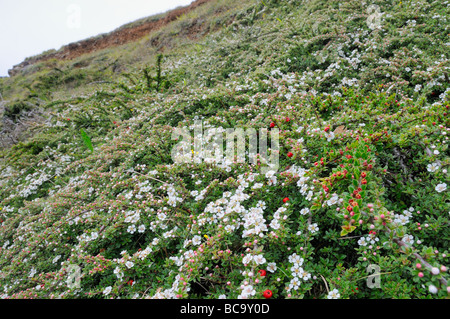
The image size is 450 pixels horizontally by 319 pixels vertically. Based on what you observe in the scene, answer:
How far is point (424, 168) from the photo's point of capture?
1.88 meters

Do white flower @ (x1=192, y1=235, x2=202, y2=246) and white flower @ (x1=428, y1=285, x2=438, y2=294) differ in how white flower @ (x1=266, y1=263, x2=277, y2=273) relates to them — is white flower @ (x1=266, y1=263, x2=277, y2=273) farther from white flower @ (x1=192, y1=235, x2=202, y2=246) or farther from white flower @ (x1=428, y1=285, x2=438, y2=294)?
white flower @ (x1=428, y1=285, x2=438, y2=294)

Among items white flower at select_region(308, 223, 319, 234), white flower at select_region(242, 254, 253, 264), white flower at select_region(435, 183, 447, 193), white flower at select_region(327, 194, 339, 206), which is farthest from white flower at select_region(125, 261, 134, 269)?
white flower at select_region(435, 183, 447, 193)

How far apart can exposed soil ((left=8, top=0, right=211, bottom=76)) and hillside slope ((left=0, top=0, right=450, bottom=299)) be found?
56.0 feet

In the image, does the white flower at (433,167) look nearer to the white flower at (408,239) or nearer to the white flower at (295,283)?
the white flower at (408,239)

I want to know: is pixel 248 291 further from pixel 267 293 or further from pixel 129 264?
pixel 129 264

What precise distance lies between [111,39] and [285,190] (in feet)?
83.7

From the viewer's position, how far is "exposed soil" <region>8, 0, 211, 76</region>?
1886 cm

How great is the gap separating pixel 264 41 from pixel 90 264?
518 centimetres

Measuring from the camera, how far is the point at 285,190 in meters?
2.07

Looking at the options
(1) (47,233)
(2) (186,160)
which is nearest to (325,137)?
(2) (186,160)

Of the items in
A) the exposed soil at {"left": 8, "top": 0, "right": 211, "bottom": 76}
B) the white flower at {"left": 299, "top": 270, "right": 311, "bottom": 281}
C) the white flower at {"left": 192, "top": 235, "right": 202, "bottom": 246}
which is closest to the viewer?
the white flower at {"left": 299, "top": 270, "right": 311, "bottom": 281}

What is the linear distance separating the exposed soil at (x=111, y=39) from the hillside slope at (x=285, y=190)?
17.1 meters

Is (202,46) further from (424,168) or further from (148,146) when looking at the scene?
(424,168)

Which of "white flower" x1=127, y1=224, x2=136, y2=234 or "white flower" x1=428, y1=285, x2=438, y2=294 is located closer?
"white flower" x1=428, y1=285, x2=438, y2=294
